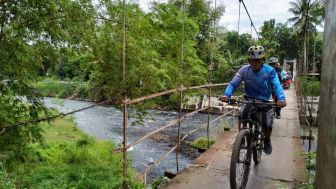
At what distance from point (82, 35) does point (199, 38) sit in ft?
77.5

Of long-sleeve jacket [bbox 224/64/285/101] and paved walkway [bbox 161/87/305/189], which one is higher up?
long-sleeve jacket [bbox 224/64/285/101]

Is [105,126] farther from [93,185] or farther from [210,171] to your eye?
[210,171]

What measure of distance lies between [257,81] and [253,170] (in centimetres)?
107

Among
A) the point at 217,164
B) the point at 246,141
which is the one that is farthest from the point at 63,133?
the point at 246,141

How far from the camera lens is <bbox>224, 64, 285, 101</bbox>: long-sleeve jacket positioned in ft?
11.8

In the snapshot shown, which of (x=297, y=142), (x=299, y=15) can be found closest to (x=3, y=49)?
(x=297, y=142)


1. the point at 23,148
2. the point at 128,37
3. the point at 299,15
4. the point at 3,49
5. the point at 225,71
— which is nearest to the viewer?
the point at 3,49

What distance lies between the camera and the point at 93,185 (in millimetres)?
6559

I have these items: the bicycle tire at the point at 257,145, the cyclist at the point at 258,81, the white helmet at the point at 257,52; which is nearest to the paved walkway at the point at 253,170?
the bicycle tire at the point at 257,145

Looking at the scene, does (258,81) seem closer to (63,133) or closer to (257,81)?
(257,81)

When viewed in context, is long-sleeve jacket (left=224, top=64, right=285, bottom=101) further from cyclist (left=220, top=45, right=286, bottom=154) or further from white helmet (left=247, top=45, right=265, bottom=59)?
white helmet (left=247, top=45, right=265, bottom=59)

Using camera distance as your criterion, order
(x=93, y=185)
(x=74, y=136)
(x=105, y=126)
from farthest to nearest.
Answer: (x=105, y=126), (x=74, y=136), (x=93, y=185)

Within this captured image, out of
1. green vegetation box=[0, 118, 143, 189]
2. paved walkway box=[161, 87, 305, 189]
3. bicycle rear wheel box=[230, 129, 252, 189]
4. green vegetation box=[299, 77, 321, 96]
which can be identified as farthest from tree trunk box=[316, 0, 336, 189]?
green vegetation box=[299, 77, 321, 96]

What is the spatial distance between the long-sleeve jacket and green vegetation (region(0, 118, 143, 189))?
146 cm
